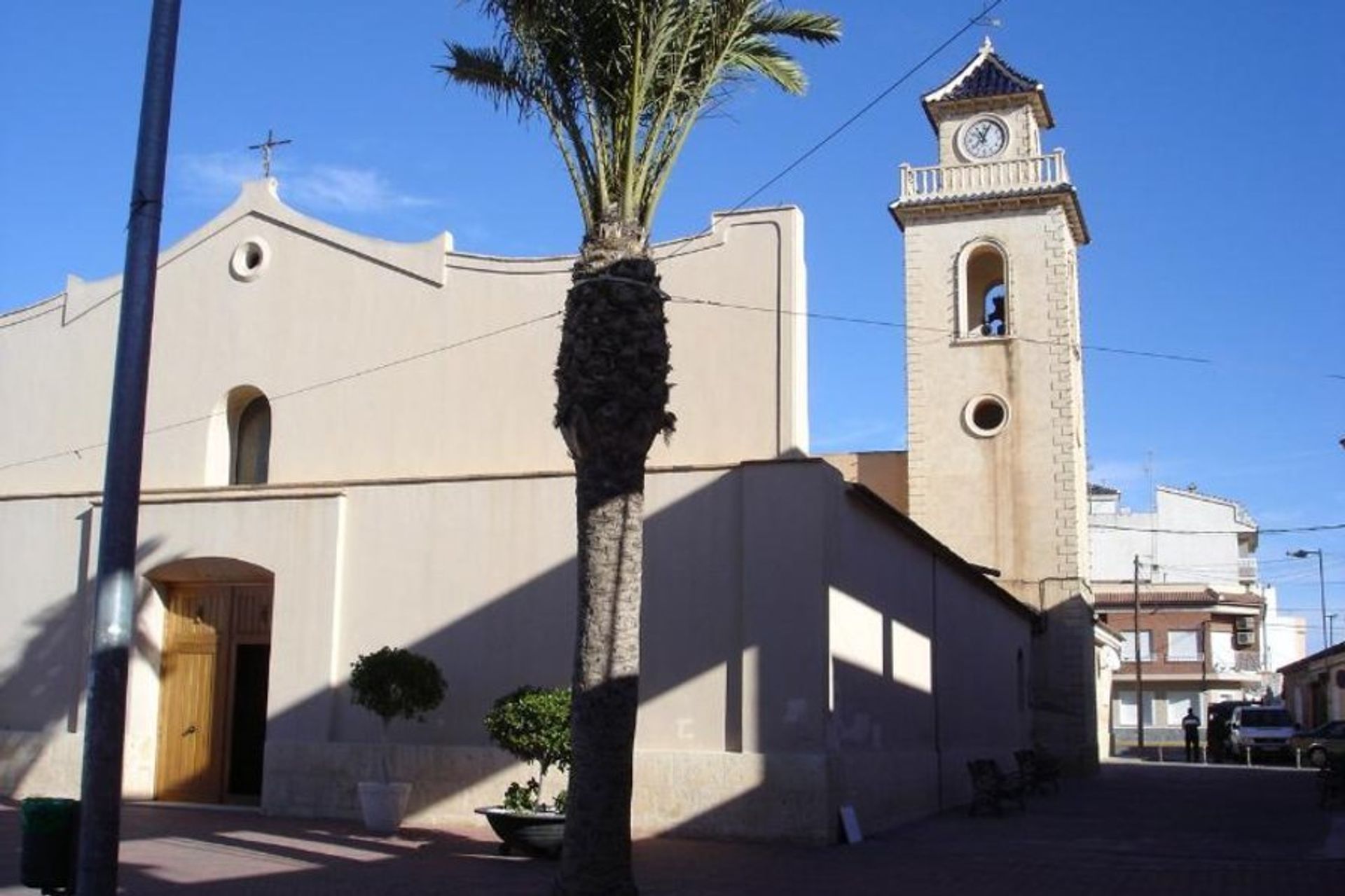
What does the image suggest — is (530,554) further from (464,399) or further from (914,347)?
(914,347)

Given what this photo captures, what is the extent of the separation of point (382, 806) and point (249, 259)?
890cm

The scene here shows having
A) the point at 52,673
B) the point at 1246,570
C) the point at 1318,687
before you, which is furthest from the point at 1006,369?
the point at 1246,570

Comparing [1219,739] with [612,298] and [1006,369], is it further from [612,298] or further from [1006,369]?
[612,298]

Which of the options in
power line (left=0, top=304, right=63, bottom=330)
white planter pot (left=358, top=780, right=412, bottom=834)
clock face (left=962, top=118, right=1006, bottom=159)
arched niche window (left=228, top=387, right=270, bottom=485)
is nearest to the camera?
white planter pot (left=358, top=780, right=412, bottom=834)

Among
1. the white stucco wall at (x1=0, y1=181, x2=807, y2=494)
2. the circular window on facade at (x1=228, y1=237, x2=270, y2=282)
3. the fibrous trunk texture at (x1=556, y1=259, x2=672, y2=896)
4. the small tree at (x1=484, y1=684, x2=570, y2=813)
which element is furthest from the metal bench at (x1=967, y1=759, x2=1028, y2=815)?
the circular window on facade at (x1=228, y1=237, x2=270, y2=282)

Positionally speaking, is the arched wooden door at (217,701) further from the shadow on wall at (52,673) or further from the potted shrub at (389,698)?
the potted shrub at (389,698)

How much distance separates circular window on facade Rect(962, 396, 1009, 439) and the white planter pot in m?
21.1

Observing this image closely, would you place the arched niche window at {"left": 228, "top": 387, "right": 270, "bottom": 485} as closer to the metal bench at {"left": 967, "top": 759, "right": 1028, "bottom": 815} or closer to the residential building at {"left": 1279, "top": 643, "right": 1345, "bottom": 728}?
the metal bench at {"left": 967, "top": 759, "right": 1028, "bottom": 815}

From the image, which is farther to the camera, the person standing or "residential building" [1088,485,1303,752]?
"residential building" [1088,485,1303,752]

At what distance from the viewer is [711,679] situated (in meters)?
16.7

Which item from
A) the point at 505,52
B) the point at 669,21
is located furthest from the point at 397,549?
the point at 669,21

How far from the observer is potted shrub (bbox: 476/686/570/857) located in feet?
47.6

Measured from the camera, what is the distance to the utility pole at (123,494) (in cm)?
860

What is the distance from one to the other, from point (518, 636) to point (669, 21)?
8.36m
